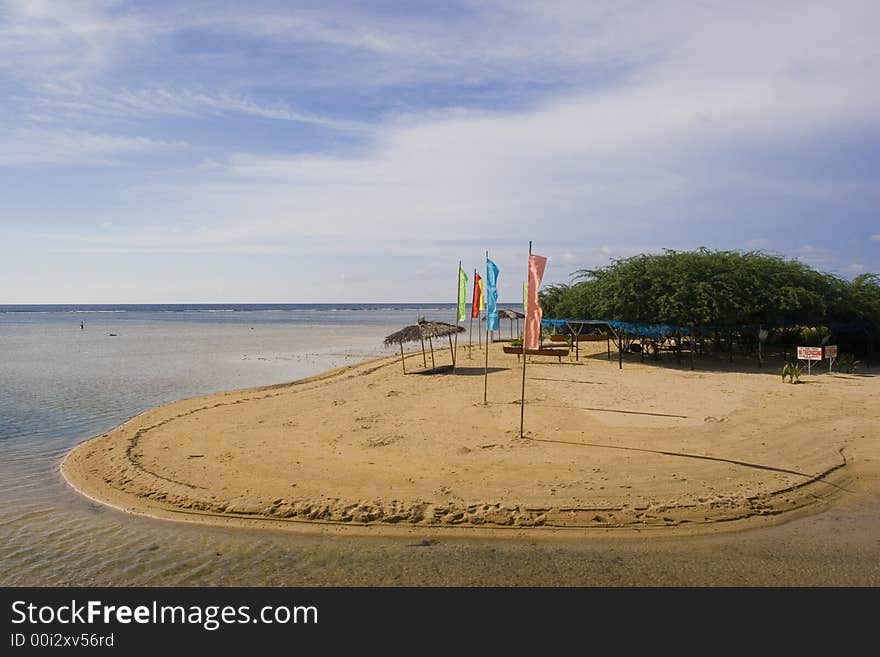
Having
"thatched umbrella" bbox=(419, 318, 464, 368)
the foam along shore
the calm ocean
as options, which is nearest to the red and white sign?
the foam along shore

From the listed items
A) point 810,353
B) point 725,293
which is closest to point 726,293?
point 725,293

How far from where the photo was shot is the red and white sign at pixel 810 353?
2144cm

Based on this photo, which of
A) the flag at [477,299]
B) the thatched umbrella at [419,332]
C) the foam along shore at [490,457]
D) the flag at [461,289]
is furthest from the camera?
the thatched umbrella at [419,332]

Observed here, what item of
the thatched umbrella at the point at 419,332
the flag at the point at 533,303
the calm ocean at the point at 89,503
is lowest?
the calm ocean at the point at 89,503

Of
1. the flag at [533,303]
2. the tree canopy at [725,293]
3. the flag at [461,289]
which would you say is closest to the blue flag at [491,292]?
the flag at [461,289]

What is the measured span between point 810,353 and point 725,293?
3.80 m

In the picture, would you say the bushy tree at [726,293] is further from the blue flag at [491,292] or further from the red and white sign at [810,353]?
the blue flag at [491,292]

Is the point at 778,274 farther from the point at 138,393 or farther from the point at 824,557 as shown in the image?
the point at 138,393

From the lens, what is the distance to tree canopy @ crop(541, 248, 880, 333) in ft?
79.2

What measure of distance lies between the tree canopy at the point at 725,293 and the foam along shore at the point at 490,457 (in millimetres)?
5665

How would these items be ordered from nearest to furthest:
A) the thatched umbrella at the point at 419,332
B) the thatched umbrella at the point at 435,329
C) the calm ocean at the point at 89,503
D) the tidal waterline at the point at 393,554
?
the tidal waterline at the point at 393,554 < the calm ocean at the point at 89,503 < the thatched umbrella at the point at 419,332 < the thatched umbrella at the point at 435,329

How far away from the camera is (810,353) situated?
2169 centimetres
